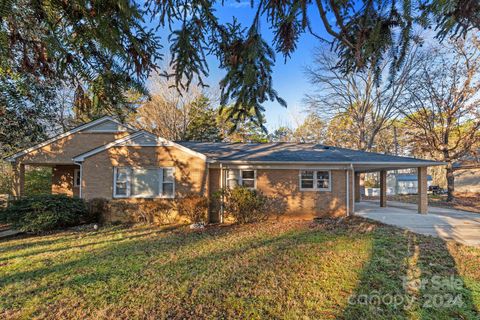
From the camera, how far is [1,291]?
167 inches

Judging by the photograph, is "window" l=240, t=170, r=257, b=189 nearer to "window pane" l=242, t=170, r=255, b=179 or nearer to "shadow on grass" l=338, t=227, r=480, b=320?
"window pane" l=242, t=170, r=255, b=179

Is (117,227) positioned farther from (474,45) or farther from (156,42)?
(474,45)

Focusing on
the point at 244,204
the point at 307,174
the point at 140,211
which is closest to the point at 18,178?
the point at 140,211

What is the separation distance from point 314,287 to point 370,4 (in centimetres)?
432

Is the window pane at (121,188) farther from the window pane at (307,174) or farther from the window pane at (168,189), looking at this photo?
the window pane at (307,174)

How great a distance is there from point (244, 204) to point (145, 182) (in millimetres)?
4506

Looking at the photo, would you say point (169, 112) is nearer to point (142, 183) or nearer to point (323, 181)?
point (142, 183)

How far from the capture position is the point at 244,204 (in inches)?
401

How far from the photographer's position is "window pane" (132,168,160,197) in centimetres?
1053

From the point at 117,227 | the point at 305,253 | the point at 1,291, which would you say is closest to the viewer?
the point at 1,291

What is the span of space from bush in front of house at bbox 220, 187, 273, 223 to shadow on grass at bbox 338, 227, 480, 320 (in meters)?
5.01

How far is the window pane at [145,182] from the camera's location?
34.6 ft

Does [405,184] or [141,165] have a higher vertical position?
[141,165]

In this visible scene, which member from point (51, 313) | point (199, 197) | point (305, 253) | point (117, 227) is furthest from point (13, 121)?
point (305, 253)
